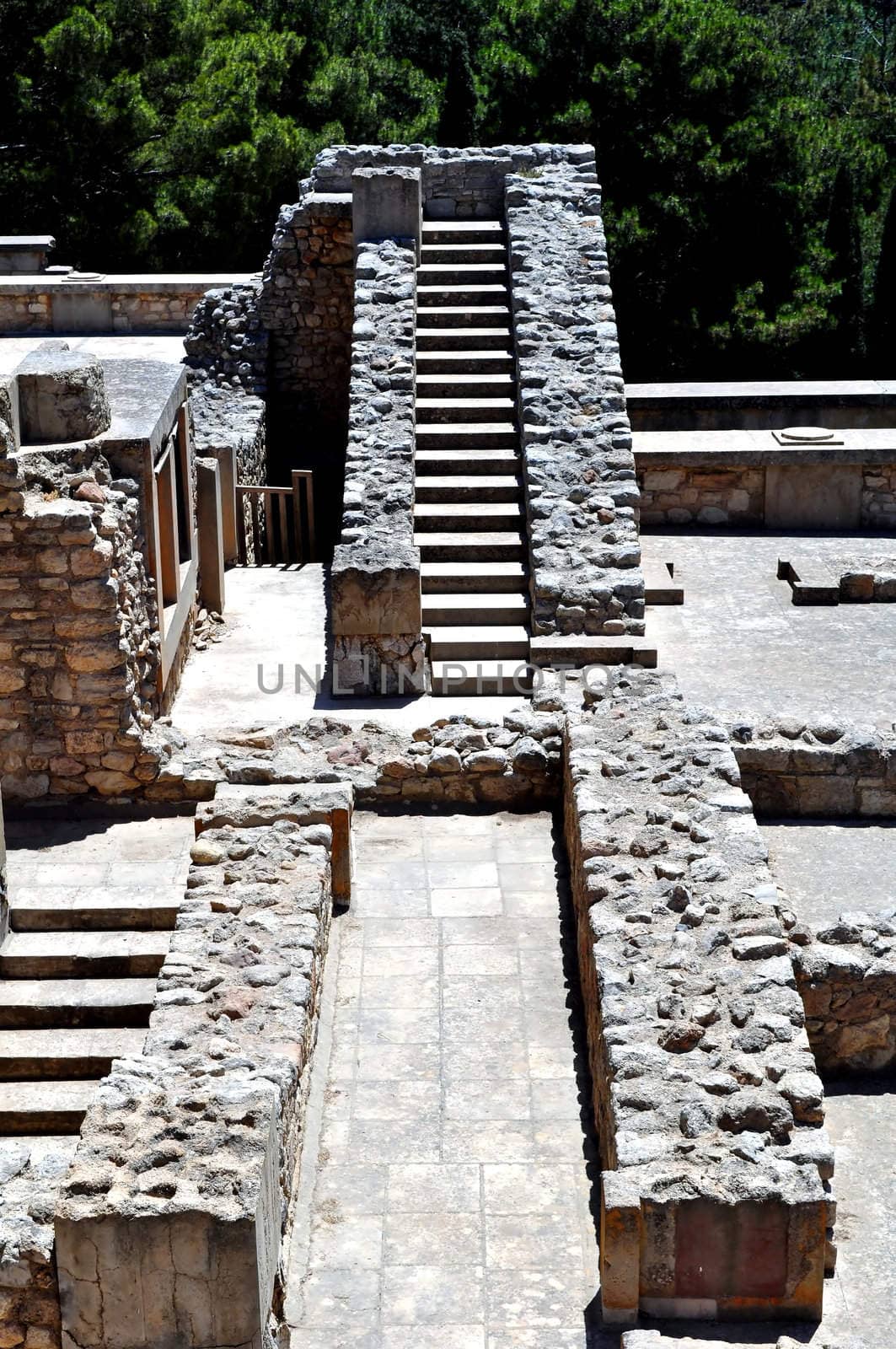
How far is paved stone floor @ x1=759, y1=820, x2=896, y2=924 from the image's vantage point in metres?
8.59

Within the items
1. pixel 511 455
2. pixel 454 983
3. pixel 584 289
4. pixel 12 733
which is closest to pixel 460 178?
pixel 584 289

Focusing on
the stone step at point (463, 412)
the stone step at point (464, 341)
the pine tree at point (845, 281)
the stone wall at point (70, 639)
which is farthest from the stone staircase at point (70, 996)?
the pine tree at point (845, 281)

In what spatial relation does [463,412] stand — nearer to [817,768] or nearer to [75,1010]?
[817,768]

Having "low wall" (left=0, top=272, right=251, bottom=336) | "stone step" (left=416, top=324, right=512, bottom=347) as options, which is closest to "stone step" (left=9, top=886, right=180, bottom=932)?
"stone step" (left=416, top=324, right=512, bottom=347)

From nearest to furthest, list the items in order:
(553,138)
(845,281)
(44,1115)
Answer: (44,1115) → (845,281) → (553,138)

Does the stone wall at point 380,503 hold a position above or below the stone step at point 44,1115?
above

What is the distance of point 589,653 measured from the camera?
11156 mm

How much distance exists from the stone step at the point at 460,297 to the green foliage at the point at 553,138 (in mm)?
9810

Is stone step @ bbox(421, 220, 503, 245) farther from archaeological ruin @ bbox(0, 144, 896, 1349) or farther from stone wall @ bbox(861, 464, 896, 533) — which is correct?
stone wall @ bbox(861, 464, 896, 533)

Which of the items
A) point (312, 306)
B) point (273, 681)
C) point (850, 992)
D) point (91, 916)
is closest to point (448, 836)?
point (91, 916)

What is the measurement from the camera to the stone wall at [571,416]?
11.5m

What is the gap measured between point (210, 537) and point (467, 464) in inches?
77.2

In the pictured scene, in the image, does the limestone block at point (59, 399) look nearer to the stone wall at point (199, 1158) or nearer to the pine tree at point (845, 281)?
the stone wall at point (199, 1158)

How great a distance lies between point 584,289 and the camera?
14297 mm
